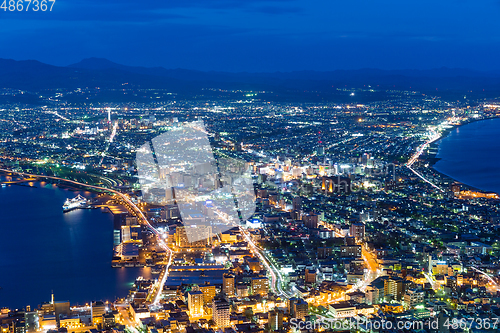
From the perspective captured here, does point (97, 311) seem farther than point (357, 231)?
No

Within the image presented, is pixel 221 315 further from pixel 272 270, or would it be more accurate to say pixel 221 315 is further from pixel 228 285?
pixel 272 270

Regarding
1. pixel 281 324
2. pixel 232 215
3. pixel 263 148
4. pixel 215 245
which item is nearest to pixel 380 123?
pixel 263 148

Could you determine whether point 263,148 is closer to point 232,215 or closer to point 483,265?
point 232,215

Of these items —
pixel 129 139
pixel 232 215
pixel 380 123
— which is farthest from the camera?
Result: pixel 380 123

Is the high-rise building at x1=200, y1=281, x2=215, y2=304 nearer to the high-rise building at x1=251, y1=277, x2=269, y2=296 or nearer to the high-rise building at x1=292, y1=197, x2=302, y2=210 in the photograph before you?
the high-rise building at x1=251, y1=277, x2=269, y2=296

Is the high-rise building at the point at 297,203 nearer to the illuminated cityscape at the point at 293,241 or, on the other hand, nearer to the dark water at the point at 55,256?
the illuminated cityscape at the point at 293,241

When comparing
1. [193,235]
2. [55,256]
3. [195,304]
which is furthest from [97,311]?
[193,235]
